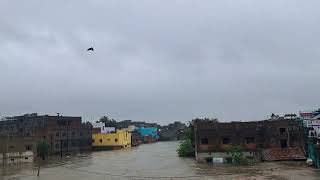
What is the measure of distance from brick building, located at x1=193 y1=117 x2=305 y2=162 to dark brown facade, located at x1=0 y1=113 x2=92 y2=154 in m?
31.3

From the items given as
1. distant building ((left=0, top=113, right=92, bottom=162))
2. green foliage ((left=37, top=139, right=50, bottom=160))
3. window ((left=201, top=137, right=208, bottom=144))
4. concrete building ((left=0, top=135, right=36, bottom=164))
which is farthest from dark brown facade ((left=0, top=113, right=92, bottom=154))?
window ((left=201, top=137, right=208, bottom=144))

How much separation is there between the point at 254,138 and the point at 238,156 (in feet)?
13.5

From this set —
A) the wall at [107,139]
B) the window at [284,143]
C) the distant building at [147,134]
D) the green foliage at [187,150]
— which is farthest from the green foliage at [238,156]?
the distant building at [147,134]

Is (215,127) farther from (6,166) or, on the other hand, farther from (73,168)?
(6,166)

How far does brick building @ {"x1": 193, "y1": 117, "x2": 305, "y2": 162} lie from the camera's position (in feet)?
176

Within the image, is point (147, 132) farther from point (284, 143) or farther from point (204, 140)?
point (284, 143)

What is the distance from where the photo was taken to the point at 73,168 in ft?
176

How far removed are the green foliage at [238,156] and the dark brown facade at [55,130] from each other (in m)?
34.6

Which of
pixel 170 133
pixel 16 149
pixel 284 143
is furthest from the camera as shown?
pixel 170 133

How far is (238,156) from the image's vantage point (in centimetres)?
5234

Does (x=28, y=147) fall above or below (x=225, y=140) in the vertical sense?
below

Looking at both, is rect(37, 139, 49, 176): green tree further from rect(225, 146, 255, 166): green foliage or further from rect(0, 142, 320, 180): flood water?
rect(225, 146, 255, 166): green foliage

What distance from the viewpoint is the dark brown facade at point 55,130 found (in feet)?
257

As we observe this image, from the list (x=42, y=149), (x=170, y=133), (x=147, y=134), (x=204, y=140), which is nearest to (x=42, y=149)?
(x=42, y=149)
